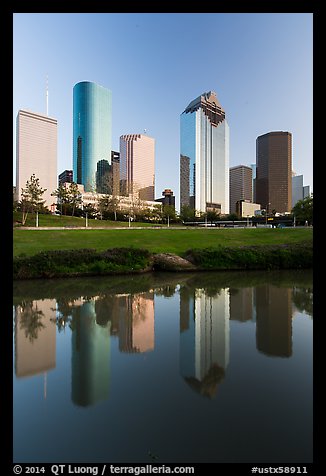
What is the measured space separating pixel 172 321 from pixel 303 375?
11.7 feet

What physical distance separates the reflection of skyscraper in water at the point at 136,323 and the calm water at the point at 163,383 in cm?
3

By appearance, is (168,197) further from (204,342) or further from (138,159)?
(204,342)

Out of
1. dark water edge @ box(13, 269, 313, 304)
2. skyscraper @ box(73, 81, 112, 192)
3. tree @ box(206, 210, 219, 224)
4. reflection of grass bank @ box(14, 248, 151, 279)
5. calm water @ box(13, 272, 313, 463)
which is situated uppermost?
skyscraper @ box(73, 81, 112, 192)

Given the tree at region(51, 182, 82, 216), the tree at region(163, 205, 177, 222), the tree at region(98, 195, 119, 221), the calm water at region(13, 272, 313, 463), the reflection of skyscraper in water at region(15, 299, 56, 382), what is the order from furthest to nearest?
the tree at region(163, 205, 177, 222)
the tree at region(98, 195, 119, 221)
the tree at region(51, 182, 82, 216)
the reflection of skyscraper in water at region(15, 299, 56, 382)
the calm water at region(13, 272, 313, 463)

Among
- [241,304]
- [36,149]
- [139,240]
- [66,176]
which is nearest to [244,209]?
[36,149]

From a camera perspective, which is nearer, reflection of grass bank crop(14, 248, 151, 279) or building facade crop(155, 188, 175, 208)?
reflection of grass bank crop(14, 248, 151, 279)

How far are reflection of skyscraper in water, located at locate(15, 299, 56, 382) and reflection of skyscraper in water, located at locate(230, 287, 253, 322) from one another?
465 centimetres

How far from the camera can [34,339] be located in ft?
20.2

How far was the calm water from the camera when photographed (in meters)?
3.08

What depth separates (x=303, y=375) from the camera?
454 centimetres

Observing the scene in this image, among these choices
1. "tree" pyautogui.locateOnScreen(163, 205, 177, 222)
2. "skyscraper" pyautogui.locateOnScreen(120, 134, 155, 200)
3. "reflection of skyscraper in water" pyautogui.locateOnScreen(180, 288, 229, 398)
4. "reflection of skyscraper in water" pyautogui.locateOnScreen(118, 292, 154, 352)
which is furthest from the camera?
"skyscraper" pyautogui.locateOnScreen(120, 134, 155, 200)

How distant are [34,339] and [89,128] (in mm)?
189585

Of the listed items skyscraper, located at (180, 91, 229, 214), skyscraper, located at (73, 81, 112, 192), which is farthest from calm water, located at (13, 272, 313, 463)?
skyscraper, located at (73, 81, 112, 192)

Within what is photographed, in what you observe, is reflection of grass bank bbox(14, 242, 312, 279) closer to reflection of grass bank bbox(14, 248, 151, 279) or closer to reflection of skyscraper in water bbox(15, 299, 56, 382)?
reflection of grass bank bbox(14, 248, 151, 279)
